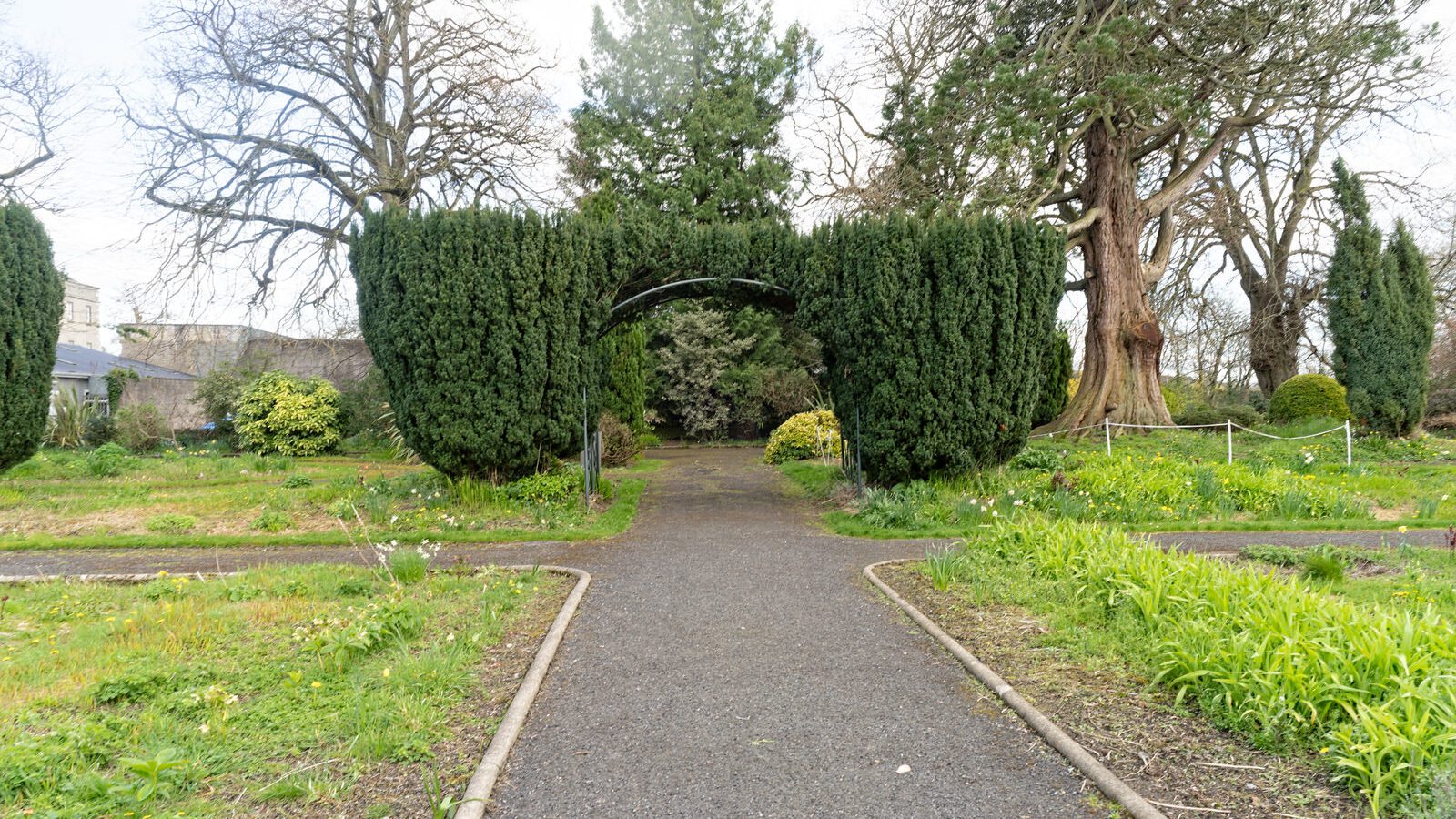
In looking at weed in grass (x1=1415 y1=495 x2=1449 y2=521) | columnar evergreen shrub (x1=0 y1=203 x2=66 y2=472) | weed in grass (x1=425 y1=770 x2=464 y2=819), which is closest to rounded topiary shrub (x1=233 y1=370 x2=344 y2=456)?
columnar evergreen shrub (x1=0 y1=203 x2=66 y2=472)

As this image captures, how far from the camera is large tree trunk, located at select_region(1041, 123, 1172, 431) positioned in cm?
1580

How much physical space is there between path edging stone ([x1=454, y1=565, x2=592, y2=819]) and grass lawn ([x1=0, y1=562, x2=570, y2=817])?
0.10 m

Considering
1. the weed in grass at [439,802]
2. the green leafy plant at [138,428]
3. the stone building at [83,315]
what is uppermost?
the stone building at [83,315]

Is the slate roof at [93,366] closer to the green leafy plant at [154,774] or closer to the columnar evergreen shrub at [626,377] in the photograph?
the columnar evergreen shrub at [626,377]

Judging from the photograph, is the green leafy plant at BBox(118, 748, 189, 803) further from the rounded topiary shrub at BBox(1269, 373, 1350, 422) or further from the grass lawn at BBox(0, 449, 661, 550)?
the rounded topiary shrub at BBox(1269, 373, 1350, 422)

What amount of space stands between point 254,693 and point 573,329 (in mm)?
6447

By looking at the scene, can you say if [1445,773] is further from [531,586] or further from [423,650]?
[531,586]

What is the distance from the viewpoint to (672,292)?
37.5 feet

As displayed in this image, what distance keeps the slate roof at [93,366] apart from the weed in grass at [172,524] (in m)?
13.7

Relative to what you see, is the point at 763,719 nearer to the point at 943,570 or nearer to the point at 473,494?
the point at 943,570

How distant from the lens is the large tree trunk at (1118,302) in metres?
15.8

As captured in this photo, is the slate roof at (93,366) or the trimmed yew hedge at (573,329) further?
the slate roof at (93,366)

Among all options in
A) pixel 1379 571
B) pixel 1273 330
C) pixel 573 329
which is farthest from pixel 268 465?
pixel 1273 330

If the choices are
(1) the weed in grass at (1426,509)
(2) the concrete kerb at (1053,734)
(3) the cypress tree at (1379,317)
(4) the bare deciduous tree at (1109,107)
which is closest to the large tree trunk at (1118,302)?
(4) the bare deciduous tree at (1109,107)
